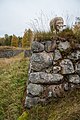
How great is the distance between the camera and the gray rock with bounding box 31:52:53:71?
18.7 feet

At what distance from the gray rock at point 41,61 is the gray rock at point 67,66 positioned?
262mm

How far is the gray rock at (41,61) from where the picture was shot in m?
5.70

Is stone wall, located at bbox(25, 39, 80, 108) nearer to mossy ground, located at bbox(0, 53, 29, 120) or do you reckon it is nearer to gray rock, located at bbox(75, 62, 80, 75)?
gray rock, located at bbox(75, 62, 80, 75)

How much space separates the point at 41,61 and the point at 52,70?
306 mm

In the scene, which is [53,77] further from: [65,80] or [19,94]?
[19,94]

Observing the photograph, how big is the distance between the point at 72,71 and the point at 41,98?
88cm

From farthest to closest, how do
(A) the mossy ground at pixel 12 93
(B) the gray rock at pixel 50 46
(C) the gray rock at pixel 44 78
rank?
(A) the mossy ground at pixel 12 93
(B) the gray rock at pixel 50 46
(C) the gray rock at pixel 44 78

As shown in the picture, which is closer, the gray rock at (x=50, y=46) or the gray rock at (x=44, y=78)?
the gray rock at (x=44, y=78)

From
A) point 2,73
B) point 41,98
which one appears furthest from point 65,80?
point 2,73

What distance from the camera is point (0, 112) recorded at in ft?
20.5

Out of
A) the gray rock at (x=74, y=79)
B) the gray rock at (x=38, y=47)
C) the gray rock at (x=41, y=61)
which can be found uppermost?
the gray rock at (x=38, y=47)

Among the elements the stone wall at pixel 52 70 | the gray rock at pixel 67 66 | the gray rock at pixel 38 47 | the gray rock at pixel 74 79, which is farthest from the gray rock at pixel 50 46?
the gray rock at pixel 74 79

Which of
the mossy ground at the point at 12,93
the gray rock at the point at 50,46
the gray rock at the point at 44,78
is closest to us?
the gray rock at the point at 44,78

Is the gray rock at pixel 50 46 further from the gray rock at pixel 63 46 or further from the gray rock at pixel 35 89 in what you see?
the gray rock at pixel 35 89
